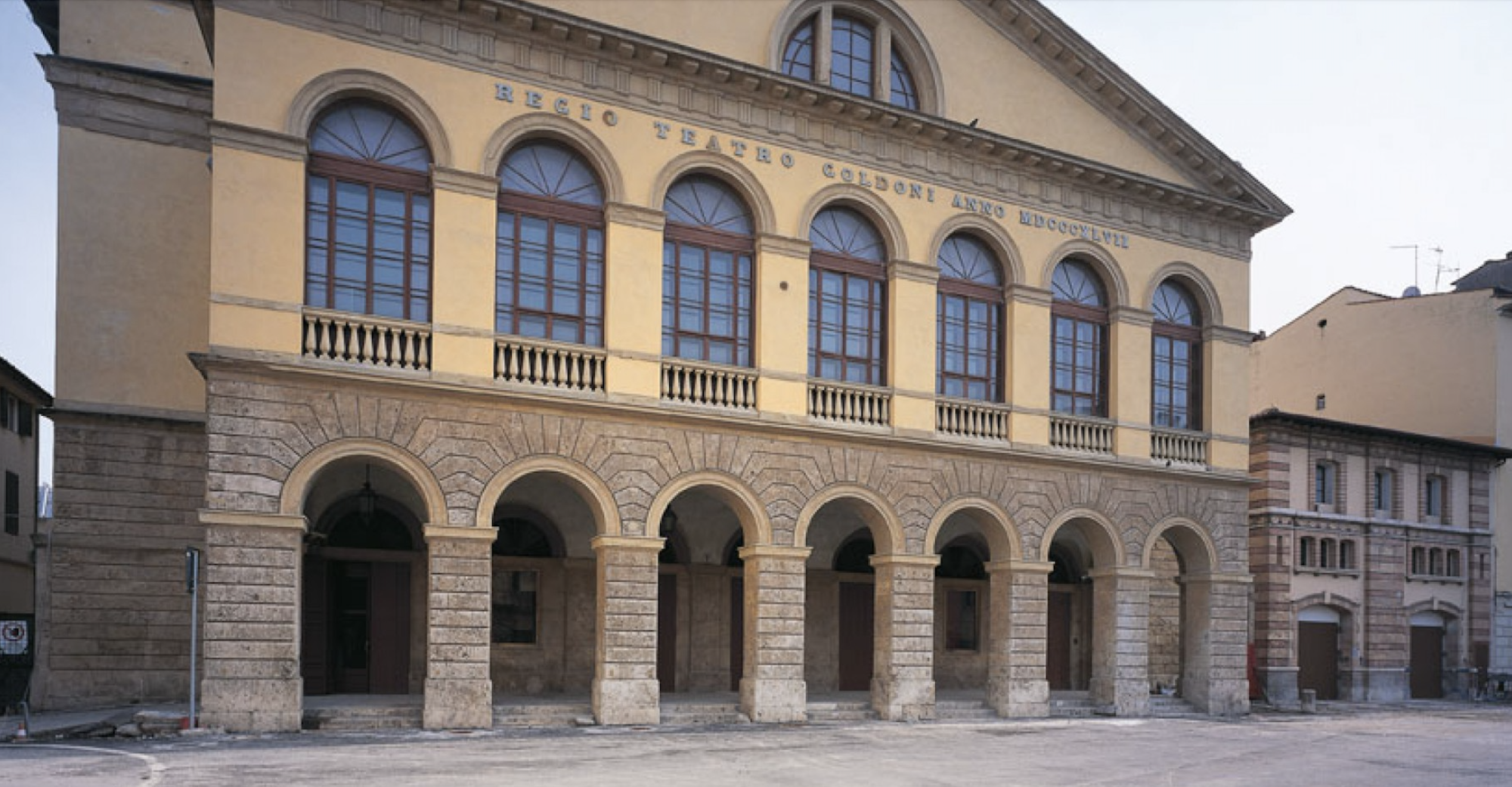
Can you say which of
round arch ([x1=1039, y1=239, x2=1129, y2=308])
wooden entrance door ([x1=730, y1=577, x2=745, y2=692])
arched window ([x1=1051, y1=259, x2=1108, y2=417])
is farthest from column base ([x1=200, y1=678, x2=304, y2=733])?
round arch ([x1=1039, y1=239, x2=1129, y2=308])

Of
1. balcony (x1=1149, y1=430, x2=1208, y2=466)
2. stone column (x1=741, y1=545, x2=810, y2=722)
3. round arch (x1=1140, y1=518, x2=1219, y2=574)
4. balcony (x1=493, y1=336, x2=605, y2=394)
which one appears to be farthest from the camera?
balcony (x1=1149, y1=430, x2=1208, y2=466)

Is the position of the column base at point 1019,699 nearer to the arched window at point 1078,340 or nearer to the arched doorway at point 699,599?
the arched doorway at point 699,599

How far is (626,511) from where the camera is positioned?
1908 cm

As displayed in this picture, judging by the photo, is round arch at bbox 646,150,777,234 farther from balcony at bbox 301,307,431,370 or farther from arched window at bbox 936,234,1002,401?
balcony at bbox 301,307,431,370

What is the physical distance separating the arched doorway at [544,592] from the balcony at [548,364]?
323 centimetres

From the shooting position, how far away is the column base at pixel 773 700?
65.7 feet

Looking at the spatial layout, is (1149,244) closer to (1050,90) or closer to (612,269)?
(1050,90)

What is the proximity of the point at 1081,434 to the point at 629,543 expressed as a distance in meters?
9.85

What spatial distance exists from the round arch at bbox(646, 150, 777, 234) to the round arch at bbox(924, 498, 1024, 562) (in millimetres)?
6026

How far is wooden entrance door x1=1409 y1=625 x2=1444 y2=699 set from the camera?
33.0 m

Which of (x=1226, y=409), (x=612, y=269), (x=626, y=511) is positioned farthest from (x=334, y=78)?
(x=1226, y=409)

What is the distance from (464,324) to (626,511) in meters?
3.76

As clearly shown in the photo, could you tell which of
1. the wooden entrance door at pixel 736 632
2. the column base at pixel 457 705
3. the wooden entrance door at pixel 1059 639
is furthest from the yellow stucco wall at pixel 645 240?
the wooden entrance door at pixel 1059 639

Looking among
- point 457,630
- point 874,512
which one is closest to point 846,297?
point 874,512
